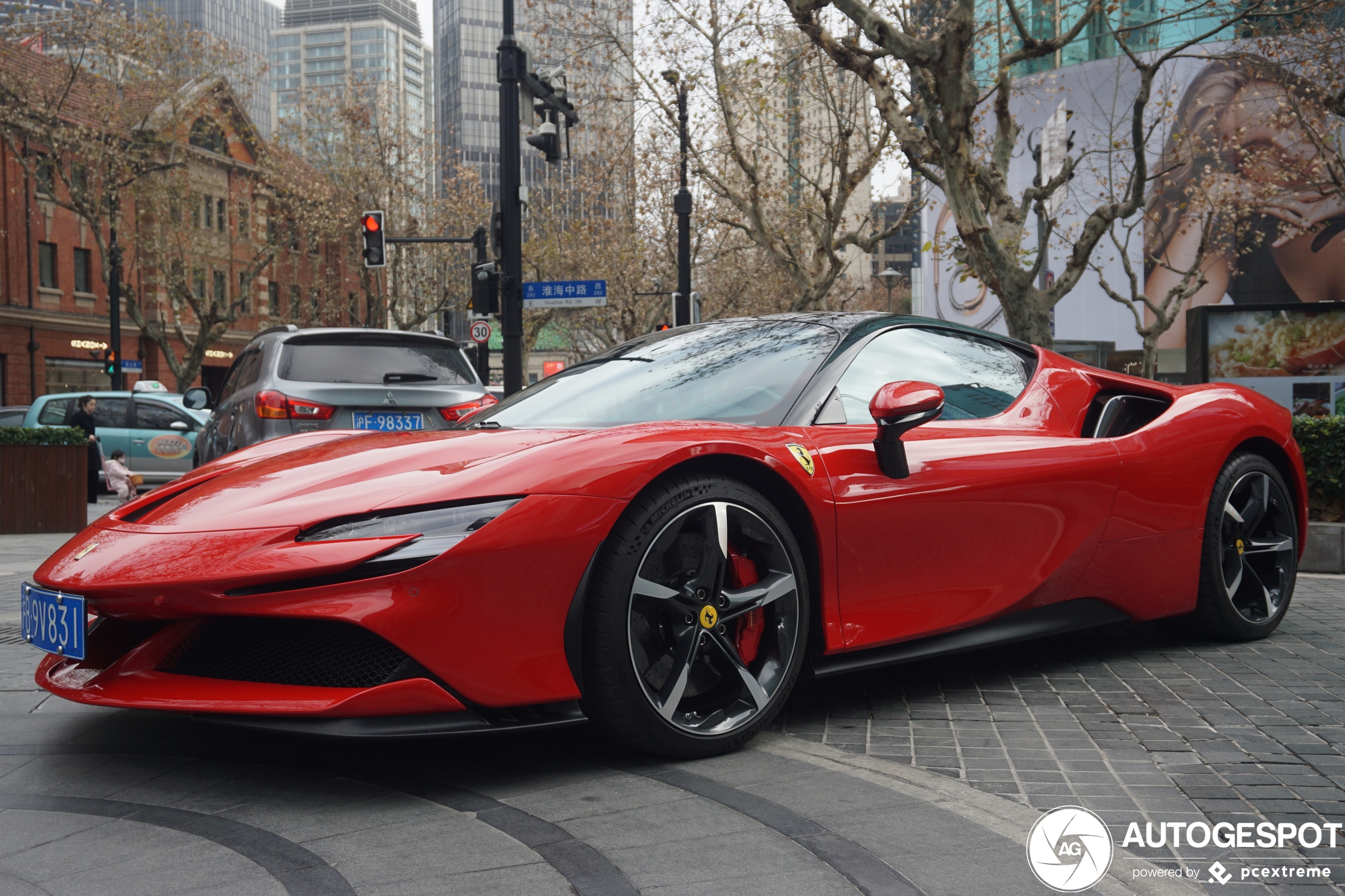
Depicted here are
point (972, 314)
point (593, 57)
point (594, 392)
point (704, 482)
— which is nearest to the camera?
Result: point (704, 482)

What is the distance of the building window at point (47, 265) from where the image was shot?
36500 mm

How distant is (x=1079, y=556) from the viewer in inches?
156

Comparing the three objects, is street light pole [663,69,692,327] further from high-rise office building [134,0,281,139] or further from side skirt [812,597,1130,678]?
high-rise office building [134,0,281,139]

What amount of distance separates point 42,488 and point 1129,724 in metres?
11.2

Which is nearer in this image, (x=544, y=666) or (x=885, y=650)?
(x=544, y=666)

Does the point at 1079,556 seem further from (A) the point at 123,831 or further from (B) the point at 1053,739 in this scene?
(A) the point at 123,831

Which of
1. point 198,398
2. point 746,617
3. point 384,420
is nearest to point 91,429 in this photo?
point 198,398

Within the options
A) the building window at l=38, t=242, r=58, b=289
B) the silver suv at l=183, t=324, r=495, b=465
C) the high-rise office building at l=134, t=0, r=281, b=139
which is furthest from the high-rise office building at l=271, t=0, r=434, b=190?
the silver suv at l=183, t=324, r=495, b=465

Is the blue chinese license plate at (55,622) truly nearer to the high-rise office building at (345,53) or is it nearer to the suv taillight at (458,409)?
the suv taillight at (458,409)

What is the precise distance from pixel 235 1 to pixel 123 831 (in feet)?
635

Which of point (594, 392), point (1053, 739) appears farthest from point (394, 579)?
point (1053, 739)

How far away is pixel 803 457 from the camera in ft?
10.8

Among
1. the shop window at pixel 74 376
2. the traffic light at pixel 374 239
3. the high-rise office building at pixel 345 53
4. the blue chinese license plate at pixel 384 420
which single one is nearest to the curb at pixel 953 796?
the blue chinese license plate at pixel 384 420

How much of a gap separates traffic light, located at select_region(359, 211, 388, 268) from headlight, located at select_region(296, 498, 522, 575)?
17.0m
